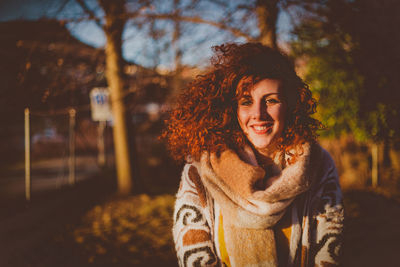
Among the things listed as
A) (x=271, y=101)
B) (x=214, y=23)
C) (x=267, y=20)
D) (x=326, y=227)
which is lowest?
(x=326, y=227)

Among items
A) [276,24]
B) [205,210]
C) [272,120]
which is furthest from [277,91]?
[276,24]

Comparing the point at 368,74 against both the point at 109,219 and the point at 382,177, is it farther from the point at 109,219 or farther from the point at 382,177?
the point at 382,177

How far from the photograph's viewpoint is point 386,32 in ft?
7.86

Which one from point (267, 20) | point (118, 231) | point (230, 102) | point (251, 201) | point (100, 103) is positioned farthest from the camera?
point (100, 103)

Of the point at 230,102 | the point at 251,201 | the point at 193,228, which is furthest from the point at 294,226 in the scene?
the point at 230,102

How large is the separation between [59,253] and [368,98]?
4513mm

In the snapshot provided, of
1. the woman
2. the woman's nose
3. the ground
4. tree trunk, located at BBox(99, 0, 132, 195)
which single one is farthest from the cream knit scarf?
tree trunk, located at BBox(99, 0, 132, 195)

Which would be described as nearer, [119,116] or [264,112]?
[264,112]

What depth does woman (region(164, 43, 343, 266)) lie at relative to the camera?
1.43 m

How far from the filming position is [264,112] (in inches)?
58.9

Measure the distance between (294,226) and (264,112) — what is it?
0.64 metres

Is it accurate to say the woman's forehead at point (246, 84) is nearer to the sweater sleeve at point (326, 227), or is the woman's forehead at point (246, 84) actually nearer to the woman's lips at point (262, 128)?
the woman's lips at point (262, 128)

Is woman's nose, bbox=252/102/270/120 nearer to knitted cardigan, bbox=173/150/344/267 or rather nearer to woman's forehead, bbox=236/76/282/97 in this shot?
woman's forehead, bbox=236/76/282/97

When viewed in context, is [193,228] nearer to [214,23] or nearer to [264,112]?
[264,112]
